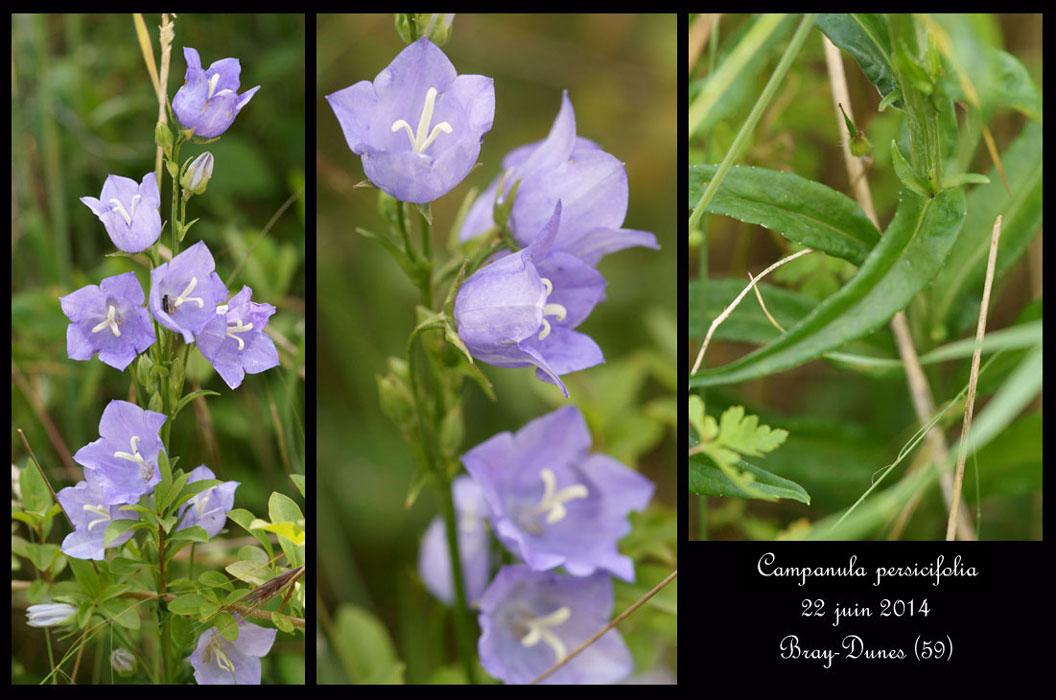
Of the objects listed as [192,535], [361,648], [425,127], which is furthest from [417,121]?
[361,648]

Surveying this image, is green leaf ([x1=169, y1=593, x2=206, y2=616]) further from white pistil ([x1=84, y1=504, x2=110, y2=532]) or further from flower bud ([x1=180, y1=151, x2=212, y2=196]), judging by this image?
flower bud ([x1=180, y1=151, x2=212, y2=196])

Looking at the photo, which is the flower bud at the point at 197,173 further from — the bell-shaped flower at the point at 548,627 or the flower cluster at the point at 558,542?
the bell-shaped flower at the point at 548,627

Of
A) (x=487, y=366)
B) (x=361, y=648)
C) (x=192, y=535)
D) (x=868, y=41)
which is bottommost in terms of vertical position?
(x=361, y=648)

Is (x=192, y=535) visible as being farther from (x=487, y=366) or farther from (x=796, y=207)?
(x=487, y=366)

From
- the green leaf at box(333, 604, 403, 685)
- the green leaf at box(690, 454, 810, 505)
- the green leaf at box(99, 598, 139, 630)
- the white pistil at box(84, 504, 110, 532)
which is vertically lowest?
the green leaf at box(333, 604, 403, 685)

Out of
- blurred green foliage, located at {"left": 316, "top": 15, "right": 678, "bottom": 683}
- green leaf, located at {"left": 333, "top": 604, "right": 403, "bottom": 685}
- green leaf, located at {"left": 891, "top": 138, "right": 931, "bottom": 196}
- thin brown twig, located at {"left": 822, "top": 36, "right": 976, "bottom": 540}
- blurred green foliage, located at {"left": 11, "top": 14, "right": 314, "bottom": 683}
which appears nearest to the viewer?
green leaf, located at {"left": 891, "top": 138, "right": 931, "bottom": 196}

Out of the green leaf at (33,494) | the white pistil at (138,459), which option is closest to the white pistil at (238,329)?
the white pistil at (138,459)

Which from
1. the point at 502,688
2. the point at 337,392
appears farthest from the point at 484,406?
the point at 502,688

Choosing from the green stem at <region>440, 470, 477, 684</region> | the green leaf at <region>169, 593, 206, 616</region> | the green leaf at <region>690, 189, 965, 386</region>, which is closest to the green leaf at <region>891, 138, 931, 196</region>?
the green leaf at <region>690, 189, 965, 386</region>
